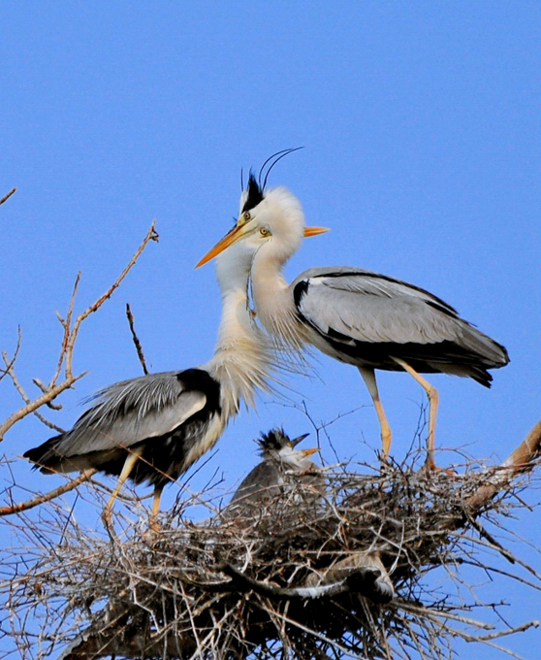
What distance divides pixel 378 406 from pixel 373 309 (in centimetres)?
63

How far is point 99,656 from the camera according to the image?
569 cm

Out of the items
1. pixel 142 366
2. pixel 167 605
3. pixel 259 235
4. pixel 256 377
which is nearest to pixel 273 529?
pixel 167 605

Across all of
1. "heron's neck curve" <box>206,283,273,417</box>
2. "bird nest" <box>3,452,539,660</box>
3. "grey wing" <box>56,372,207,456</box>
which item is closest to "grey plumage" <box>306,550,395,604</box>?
"bird nest" <box>3,452,539,660</box>

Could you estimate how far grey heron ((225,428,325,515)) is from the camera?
18.7 ft

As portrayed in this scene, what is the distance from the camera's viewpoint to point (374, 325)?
7102mm

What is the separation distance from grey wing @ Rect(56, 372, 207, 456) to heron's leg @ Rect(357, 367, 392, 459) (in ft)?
3.45

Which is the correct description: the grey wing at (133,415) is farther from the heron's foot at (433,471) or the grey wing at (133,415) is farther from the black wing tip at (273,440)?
the heron's foot at (433,471)

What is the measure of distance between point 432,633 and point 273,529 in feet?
2.91

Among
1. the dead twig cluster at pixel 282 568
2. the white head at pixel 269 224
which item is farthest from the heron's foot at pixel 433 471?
the white head at pixel 269 224

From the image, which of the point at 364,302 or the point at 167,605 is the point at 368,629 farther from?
the point at 364,302

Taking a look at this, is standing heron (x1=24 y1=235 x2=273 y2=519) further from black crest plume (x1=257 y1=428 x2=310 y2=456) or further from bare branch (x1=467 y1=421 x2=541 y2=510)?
bare branch (x1=467 y1=421 x2=541 y2=510)

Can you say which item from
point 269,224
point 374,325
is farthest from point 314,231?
point 374,325

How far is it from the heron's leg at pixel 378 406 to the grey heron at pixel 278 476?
18.6 inches

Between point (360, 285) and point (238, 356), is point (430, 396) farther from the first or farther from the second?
point (238, 356)
